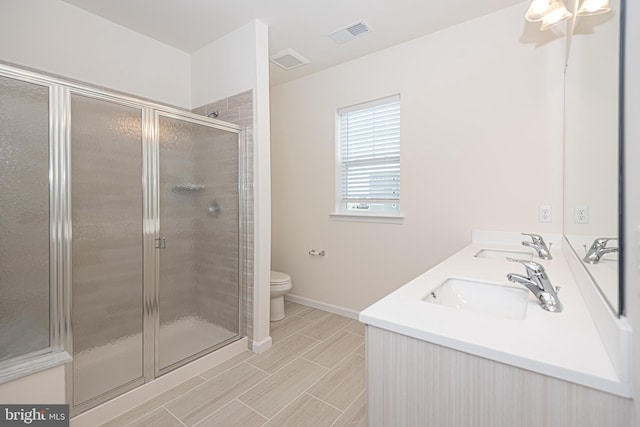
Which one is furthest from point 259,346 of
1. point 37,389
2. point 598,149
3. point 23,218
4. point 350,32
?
point 350,32

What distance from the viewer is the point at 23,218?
1353 mm

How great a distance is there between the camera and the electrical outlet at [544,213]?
1.95 metres

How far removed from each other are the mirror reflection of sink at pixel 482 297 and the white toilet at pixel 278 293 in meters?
1.87

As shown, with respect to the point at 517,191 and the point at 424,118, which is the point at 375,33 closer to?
the point at 424,118

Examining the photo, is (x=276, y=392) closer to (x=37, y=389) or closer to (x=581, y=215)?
(x=37, y=389)

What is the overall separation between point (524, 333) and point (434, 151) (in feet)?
6.22

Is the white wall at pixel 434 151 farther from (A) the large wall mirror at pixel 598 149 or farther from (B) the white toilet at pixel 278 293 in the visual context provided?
(A) the large wall mirror at pixel 598 149

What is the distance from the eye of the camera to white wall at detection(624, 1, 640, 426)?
0.53 meters

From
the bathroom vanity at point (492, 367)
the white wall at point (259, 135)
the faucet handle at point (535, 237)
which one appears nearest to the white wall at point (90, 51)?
the white wall at point (259, 135)

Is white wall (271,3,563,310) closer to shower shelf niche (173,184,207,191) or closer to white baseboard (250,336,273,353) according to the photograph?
white baseboard (250,336,273,353)

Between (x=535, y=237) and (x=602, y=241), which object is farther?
(x=535, y=237)

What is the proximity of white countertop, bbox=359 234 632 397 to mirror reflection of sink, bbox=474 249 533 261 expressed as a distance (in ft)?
2.26

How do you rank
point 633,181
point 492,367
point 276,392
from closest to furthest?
1. point 633,181
2. point 492,367
3. point 276,392

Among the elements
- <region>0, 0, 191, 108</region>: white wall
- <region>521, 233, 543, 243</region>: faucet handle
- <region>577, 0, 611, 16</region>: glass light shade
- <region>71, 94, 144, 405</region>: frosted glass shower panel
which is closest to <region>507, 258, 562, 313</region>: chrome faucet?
<region>577, 0, 611, 16</region>: glass light shade
